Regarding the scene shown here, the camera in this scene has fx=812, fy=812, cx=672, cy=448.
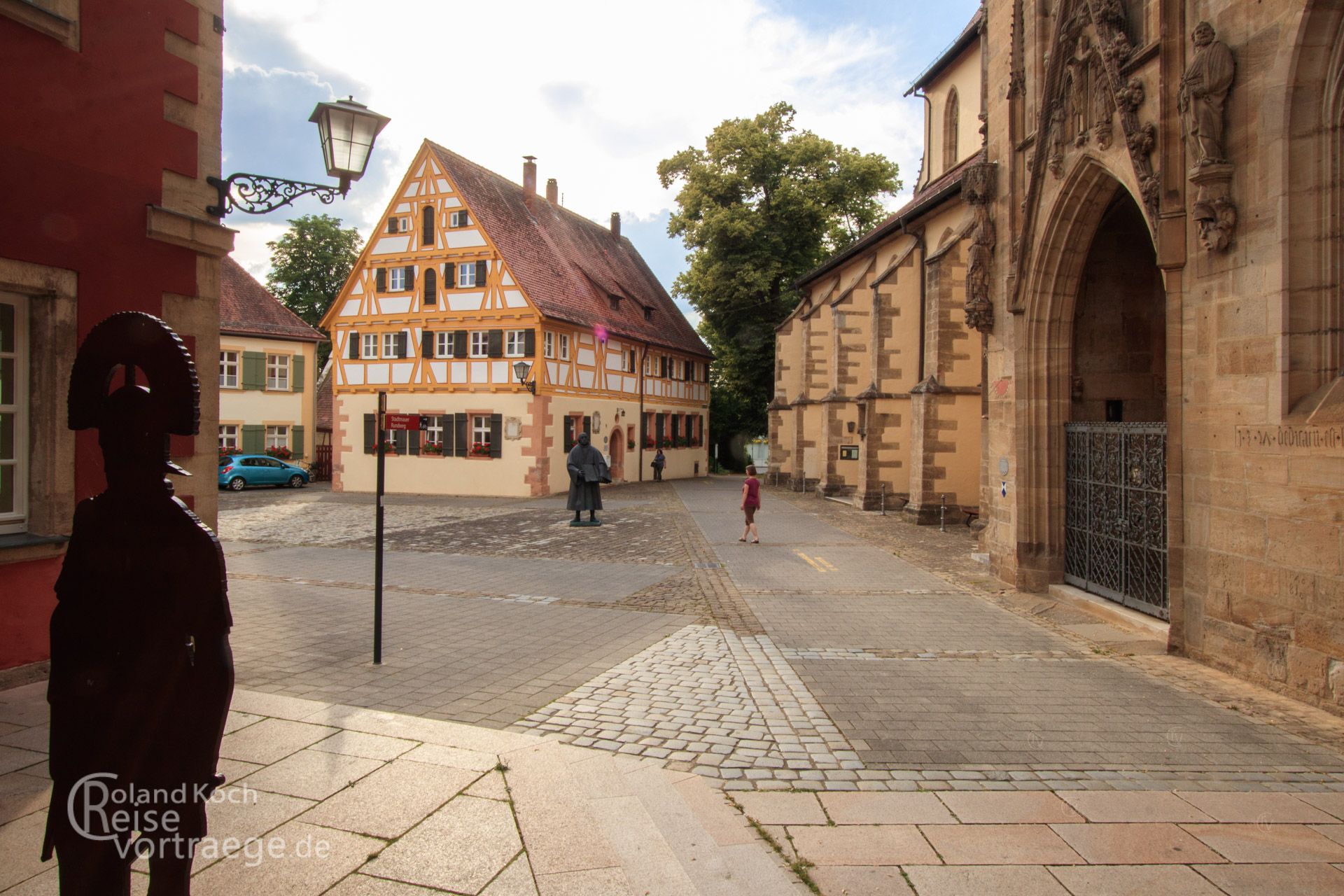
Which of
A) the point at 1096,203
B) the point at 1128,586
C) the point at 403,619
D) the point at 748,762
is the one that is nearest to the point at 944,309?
the point at 1096,203

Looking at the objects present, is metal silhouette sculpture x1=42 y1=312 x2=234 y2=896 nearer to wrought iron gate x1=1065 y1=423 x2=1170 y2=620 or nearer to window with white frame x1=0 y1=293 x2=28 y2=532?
window with white frame x1=0 y1=293 x2=28 y2=532

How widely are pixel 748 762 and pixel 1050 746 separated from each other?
183cm

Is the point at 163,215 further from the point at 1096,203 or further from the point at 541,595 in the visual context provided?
the point at 1096,203

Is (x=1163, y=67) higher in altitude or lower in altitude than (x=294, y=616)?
higher

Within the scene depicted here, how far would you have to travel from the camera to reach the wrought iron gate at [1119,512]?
318 inches

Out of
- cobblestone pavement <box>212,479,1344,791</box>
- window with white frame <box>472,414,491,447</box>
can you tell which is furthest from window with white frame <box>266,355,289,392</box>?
cobblestone pavement <box>212,479,1344,791</box>

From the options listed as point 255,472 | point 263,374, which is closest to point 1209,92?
point 255,472

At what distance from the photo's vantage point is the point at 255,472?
29828mm

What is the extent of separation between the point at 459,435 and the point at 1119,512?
22.2m

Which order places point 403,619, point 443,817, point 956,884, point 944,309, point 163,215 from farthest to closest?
point 944,309, point 403,619, point 163,215, point 443,817, point 956,884

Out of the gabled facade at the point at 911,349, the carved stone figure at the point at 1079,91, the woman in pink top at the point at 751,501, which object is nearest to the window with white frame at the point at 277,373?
the gabled facade at the point at 911,349

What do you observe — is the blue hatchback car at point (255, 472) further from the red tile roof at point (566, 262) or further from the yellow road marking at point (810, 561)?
the yellow road marking at point (810, 561)

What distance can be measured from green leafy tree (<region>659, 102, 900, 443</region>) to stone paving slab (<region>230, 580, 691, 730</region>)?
30113 millimetres

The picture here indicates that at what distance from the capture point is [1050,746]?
479 cm
